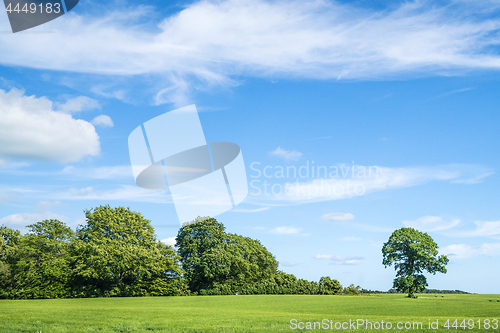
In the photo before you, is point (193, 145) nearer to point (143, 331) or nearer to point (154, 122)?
point (154, 122)

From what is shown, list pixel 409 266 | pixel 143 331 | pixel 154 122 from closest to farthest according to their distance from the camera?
1. pixel 143 331
2. pixel 154 122
3. pixel 409 266

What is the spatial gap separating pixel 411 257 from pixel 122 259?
33.9 metres

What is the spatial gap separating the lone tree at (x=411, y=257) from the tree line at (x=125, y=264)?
1081 cm

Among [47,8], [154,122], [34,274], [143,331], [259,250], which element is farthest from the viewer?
[259,250]

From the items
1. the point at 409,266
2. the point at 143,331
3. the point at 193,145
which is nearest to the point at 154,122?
the point at 193,145

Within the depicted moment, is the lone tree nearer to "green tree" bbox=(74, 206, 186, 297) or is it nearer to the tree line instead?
the tree line

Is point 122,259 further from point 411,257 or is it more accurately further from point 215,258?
point 411,257

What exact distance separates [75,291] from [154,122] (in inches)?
1389

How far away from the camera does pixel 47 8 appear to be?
1182cm

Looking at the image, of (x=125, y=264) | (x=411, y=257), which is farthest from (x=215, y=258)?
(x=411, y=257)

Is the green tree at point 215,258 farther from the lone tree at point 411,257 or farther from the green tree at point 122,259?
the lone tree at point 411,257

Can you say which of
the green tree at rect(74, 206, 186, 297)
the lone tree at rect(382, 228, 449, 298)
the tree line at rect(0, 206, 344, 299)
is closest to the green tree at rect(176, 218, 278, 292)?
the tree line at rect(0, 206, 344, 299)

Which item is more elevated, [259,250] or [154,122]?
[154,122]

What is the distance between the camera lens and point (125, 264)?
1690 inches
